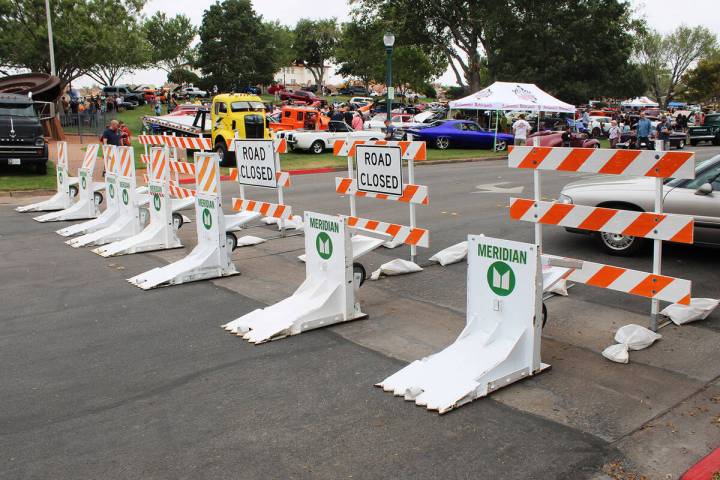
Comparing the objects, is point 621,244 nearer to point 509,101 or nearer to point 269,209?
point 269,209

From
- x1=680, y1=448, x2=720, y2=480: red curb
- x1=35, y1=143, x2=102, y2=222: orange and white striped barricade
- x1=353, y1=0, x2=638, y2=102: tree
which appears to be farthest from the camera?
x1=353, y1=0, x2=638, y2=102: tree

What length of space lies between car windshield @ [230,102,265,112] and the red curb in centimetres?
2232

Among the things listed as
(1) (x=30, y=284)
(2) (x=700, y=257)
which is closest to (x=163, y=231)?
(1) (x=30, y=284)

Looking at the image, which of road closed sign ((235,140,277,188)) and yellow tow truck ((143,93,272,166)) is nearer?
road closed sign ((235,140,277,188))

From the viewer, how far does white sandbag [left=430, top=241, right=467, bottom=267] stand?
9.30 meters

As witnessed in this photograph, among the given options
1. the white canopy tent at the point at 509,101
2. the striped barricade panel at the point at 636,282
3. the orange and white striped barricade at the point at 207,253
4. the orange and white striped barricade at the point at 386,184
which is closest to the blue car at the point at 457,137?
the white canopy tent at the point at 509,101

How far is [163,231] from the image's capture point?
35.0 ft

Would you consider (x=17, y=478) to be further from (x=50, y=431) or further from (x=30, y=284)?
(x=30, y=284)

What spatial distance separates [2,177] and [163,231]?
12183 mm

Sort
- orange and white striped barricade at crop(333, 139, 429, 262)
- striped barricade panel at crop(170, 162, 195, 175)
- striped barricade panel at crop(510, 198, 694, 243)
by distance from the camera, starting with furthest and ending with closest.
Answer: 1. striped barricade panel at crop(170, 162, 195, 175)
2. orange and white striped barricade at crop(333, 139, 429, 262)
3. striped barricade panel at crop(510, 198, 694, 243)

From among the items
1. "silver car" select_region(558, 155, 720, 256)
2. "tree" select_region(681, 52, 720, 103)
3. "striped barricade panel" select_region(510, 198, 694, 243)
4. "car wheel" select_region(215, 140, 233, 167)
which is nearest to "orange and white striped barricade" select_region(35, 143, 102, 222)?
"silver car" select_region(558, 155, 720, 256)

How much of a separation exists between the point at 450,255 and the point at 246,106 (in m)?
17.2

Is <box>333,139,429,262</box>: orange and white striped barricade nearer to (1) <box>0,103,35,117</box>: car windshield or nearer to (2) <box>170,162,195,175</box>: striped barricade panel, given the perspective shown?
(2) <box>170,162,195,175</box>: striped barricade panel

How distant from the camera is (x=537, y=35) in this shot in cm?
5031
